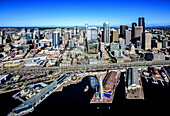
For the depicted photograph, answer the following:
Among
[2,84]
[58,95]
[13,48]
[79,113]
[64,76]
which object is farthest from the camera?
[13,48]

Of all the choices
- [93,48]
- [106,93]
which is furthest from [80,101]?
[93,48]

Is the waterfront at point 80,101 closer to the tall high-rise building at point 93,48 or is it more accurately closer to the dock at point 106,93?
the dock at point 106,93

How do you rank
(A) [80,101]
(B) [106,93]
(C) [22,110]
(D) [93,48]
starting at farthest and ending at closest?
(D) [93,48], (B) [106,93], (A) [80,101], (C) [22,110]

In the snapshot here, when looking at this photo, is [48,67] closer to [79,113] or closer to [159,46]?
[79,113]

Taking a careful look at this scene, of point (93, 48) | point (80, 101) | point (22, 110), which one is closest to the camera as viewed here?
point (22, 110)

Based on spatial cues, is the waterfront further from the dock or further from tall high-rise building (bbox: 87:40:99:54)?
tall high-rise building (bbox: 87:40:99:54)

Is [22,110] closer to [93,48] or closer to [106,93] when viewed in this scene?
[106,93]

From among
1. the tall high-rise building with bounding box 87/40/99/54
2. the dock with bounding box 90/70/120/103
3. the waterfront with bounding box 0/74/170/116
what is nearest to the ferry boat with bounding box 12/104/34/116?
the waterfront with bounding box 0/74/170/116

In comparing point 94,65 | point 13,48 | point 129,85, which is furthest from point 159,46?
point 13,48
